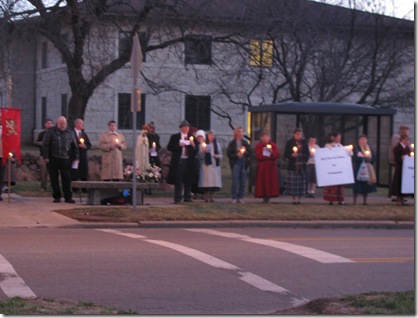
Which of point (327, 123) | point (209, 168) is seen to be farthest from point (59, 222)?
point (327, 123)

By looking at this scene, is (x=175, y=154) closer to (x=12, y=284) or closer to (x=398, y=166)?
(x=398, y=166)

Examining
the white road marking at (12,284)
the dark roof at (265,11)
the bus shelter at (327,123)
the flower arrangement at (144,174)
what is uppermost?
the dark roof at (265,11)

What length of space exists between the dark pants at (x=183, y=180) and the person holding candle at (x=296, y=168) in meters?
2.37

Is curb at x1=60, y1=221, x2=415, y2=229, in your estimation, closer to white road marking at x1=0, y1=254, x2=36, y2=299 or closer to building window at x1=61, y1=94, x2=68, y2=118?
white road marking at x1=0, y1=254, x2=36, y2=299

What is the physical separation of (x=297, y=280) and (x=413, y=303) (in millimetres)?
2404

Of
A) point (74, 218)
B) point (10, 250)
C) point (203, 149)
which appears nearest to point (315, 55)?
point (203, 149)

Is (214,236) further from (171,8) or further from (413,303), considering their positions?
(171,8)

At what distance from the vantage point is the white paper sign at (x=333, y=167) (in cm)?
1903

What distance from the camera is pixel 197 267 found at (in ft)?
35.1

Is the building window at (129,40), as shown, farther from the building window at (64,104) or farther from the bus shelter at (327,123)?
the building window at (64,104)

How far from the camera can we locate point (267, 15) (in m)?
23.3

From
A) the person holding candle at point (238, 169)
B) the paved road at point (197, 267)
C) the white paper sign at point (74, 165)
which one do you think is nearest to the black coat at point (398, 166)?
the person holding candle at point (238, 169)

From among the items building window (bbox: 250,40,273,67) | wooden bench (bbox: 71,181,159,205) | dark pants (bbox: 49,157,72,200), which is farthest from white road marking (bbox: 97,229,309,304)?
building window (bbox: 250,40,273,67)

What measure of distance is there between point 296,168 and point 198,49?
5603mm
